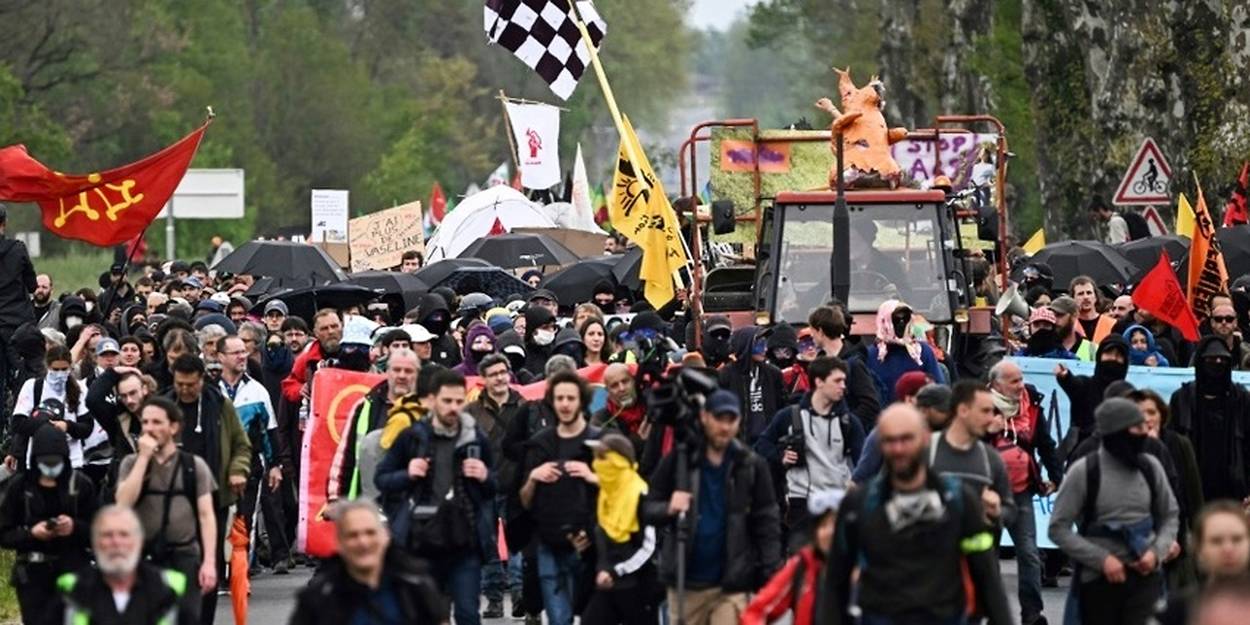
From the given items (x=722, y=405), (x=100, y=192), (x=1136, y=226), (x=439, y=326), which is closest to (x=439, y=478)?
(x=722, y=405)

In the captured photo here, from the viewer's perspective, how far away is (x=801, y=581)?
1294 cm

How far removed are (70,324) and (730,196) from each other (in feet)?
16.4

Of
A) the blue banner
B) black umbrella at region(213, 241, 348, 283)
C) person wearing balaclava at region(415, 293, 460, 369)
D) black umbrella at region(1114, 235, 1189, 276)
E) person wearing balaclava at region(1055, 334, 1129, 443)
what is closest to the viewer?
person wearing balaclava at region(1055, 334, 1129, 443)

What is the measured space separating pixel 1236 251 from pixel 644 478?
13815 mm

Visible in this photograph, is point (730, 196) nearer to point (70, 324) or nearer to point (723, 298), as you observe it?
point (723, 298)

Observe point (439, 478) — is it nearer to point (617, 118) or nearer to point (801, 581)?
point (801, 581)

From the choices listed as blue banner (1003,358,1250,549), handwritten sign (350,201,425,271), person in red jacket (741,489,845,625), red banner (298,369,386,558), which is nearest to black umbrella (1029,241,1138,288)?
blue banner (1003,358,1250,549)

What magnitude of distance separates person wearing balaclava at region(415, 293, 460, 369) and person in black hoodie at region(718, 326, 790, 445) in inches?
113

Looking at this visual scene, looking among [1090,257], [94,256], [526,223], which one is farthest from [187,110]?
[1090,257]

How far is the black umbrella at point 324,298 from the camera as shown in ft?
83.5

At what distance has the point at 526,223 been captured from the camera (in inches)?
1636

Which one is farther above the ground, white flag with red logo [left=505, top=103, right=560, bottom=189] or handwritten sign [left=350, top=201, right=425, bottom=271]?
white flag with red logo [left=505, top=103, right=560, bottom=189]

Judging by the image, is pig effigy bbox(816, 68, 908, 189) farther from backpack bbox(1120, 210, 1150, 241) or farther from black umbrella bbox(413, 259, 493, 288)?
backpack bbox(1120, 210, 1150, 241)

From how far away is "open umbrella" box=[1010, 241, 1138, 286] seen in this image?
29859mm
